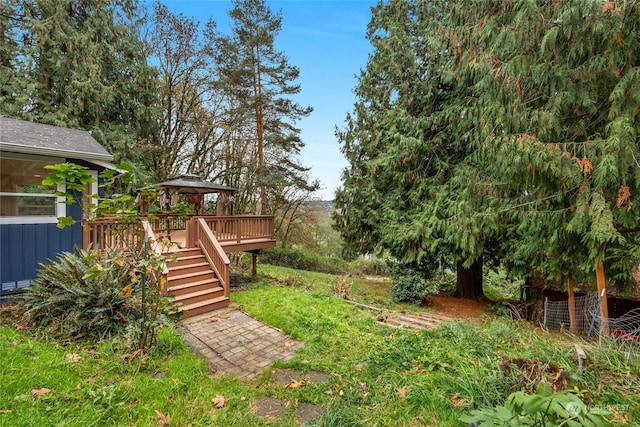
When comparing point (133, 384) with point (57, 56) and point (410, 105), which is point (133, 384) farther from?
point (57, 56)

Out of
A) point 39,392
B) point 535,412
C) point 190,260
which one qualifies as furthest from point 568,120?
point 190,260

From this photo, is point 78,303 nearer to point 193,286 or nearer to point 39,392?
point 39,392

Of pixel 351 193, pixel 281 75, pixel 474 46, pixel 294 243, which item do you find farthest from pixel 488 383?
pixel 294 243

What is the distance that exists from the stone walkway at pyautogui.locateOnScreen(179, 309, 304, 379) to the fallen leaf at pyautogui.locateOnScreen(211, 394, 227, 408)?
1.90 ft

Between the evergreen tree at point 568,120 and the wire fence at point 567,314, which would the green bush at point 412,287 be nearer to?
the wire fence at point 567,314

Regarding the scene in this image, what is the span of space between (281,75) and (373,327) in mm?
13279

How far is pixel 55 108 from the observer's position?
11.3 m

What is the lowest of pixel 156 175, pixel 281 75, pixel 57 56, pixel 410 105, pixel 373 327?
pixel 373 327

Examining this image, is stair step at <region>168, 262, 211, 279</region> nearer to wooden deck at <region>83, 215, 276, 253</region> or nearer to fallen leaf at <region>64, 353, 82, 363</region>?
wooden deck at <region>83, 215, 276, 253</region>

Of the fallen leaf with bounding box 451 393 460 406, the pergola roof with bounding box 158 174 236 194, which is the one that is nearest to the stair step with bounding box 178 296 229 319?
the pergola roof with bounding box 158 174 236 194

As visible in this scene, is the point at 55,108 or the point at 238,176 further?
the point at 238,176

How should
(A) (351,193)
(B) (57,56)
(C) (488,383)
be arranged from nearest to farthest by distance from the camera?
(C) (488,383) < (A) (351,193) < (B) (57,56)

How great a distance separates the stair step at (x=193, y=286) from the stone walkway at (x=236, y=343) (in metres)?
0.76

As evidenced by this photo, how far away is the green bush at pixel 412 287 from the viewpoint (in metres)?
8.86
